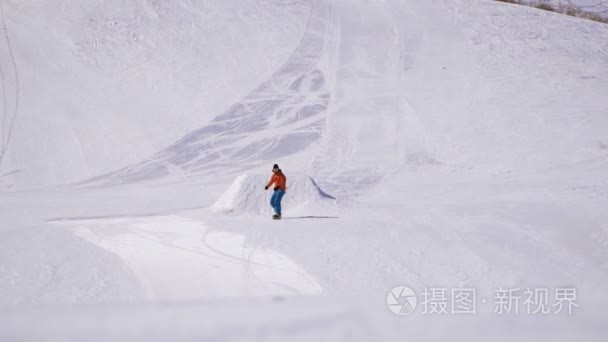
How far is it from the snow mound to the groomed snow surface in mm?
25

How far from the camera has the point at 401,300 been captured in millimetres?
4824

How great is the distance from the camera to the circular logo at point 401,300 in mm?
4680

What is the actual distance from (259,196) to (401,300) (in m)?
2.98

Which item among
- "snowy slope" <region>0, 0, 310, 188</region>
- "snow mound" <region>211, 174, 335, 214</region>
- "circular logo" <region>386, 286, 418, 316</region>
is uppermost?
"snowy slope" <region>0, 0, 310, 188</region>

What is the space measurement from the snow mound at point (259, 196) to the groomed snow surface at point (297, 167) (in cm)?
2

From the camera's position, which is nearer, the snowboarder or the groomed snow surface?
the groomed snow surface

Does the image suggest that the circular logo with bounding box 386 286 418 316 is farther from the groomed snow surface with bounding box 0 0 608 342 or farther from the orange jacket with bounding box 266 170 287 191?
the orange jacket with bounding box 266 170 287 191

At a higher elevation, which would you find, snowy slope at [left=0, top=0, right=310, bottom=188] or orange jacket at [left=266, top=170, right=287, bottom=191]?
snowy slope at [left=0, top=0, right=310, bottom=188]

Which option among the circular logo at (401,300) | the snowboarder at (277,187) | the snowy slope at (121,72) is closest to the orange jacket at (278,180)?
the snowboarder at (277,187)

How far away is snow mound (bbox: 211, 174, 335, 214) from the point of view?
7.22 meters

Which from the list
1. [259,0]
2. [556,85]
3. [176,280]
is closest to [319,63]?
[259,0]

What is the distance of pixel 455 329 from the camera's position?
4.40 metres

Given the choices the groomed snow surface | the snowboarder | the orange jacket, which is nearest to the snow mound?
the groomed snow surface

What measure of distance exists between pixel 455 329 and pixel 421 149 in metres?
5.90
